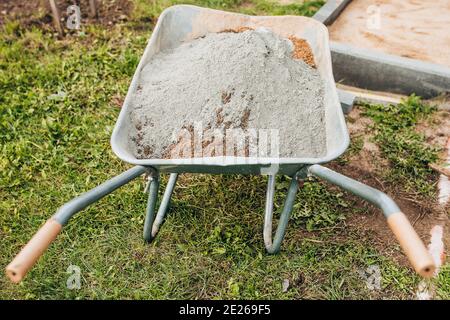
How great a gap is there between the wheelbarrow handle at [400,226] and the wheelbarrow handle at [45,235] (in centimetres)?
82

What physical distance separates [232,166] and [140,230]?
3.31 ft

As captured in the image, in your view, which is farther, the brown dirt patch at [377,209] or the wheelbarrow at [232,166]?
the brown dirt patch at [377,209]

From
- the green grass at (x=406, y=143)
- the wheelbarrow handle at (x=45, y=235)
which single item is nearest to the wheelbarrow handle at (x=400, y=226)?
the wheelbarrow handle at (x=45, y=235)

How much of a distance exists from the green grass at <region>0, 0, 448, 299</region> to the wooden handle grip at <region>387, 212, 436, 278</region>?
3.09 feet

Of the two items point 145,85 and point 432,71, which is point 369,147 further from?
point 145,85

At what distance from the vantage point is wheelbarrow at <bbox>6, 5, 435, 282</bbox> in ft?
4.78

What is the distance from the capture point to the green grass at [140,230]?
234 centimetres

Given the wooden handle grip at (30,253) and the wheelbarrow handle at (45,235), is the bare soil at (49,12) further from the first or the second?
the wooden handle grip at (30,253)

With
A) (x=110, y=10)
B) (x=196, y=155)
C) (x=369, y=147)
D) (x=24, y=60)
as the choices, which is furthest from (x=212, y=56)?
(x=110, y=10)

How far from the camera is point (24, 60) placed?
370 cm

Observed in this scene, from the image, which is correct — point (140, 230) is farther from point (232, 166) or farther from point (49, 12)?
point (49, 12)

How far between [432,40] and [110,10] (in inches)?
112

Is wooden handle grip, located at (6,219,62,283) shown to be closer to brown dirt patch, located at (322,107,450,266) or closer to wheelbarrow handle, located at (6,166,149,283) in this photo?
wheelbarrow handle, located at (6,166,149,283)

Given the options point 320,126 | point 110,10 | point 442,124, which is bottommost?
point 442,124
